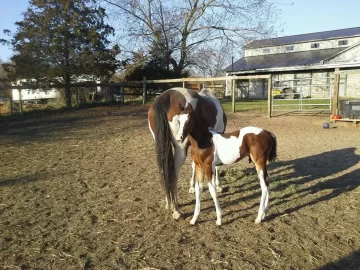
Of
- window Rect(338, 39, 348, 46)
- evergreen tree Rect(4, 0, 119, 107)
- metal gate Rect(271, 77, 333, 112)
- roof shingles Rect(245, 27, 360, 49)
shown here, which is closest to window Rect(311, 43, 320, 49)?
roof shingles Rect(245, 27, 360, 49)

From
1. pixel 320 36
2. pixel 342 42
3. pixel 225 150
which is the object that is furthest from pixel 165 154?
pixel 320 36

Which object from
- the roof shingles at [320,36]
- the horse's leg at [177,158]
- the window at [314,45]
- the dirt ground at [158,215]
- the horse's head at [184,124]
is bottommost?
the dirt ground at [158,215]

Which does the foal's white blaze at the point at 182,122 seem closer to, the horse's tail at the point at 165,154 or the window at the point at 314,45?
the horse's tail at the point at 165,154

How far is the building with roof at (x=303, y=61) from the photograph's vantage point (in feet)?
83.8

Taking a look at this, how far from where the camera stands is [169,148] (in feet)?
12.0

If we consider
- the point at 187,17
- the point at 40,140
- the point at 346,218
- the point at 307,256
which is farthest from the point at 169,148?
the point at 187,17

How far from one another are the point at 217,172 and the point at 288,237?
177cm

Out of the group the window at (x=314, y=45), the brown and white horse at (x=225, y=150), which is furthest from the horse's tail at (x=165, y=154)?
the window at (x=314, y=45)

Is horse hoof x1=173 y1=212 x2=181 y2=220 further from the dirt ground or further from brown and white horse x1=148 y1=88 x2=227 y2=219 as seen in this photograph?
the dirt ground

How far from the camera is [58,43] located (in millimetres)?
16641

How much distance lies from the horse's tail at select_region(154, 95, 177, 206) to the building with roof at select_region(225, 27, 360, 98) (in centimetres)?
2296

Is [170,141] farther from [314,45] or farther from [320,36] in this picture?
[320,36]

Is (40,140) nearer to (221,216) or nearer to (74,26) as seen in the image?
(221,216)

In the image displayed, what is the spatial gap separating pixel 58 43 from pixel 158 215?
1582 centimetres
